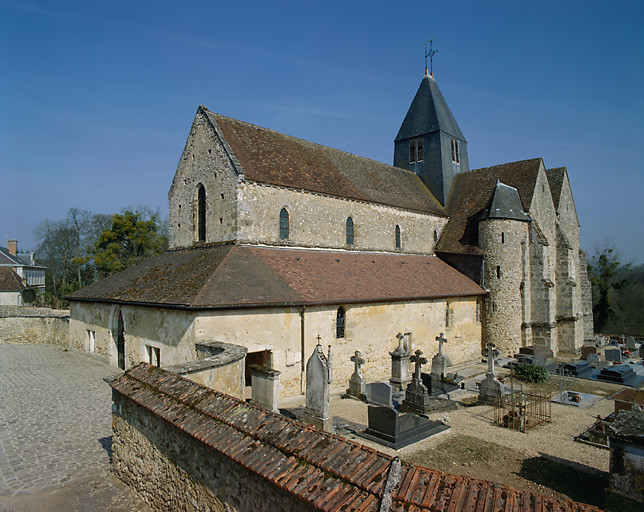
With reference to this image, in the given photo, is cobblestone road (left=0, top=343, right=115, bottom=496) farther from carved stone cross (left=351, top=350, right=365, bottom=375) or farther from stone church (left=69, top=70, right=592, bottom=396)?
carved stone cross (left=351, top=350, right=365, bottom=375)

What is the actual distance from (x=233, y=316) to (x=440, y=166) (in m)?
19.6

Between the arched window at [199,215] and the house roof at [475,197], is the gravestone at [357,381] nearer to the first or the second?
the arched window at [199,215]

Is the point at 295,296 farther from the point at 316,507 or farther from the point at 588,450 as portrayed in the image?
the point at 316,507

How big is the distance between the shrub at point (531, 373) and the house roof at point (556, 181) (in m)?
14.2

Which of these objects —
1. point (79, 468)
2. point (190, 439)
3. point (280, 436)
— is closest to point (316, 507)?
point (280, 436)

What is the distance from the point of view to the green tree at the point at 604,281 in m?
38.8

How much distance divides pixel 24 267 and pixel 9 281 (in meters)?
8.38

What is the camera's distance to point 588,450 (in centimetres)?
1006

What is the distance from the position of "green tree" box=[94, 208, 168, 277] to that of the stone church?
49.1ft

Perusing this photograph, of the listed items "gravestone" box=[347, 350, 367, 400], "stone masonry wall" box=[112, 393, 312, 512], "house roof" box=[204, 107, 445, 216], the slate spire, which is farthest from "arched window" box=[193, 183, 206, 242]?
the slate spire

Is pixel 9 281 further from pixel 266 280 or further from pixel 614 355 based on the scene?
pixel 614 355

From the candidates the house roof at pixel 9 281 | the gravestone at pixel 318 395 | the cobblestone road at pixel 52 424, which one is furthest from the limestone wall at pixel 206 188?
the house roof at pixel 9 281

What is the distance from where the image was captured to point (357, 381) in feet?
48.7

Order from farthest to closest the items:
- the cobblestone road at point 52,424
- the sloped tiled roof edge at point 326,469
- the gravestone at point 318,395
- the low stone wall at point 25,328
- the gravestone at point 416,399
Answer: the low stone wall at point 25,328
the gravestone at point 416,399
the gravestone at point 318,395
the cobblestone road at point 52,424
the sloped tiled roof edge at point 326,469
